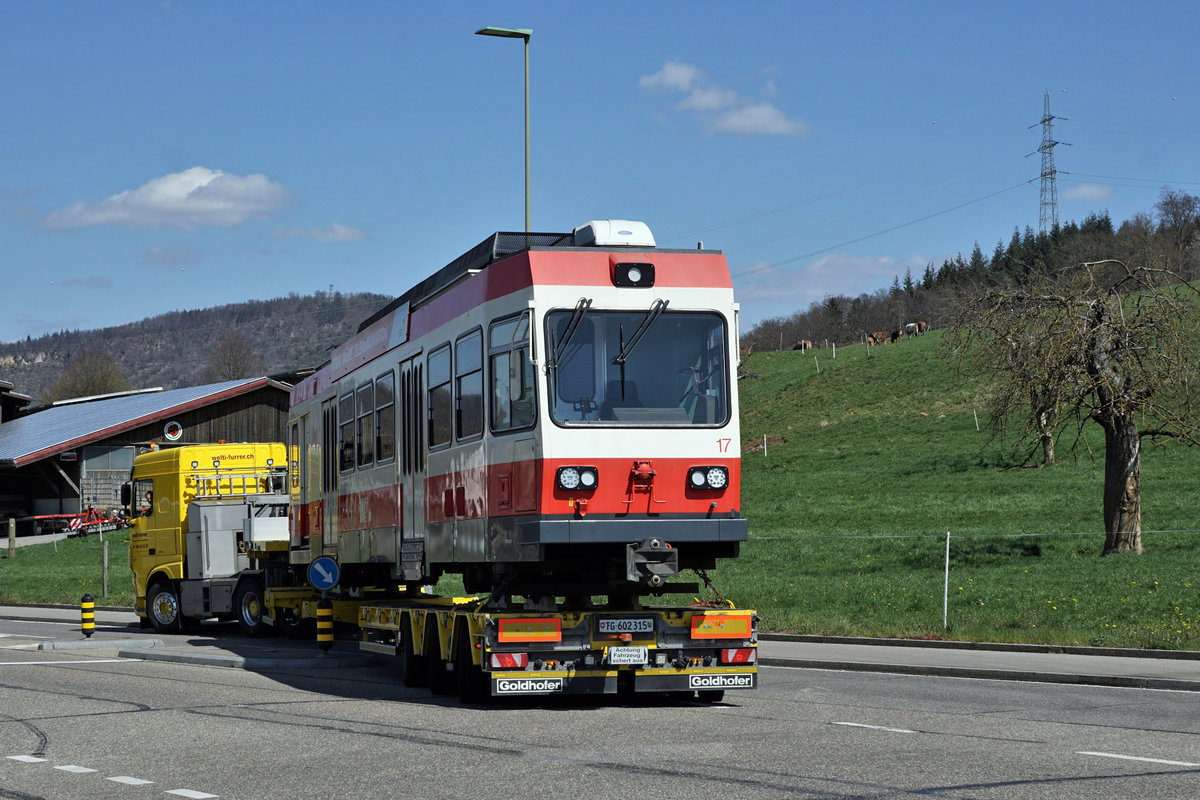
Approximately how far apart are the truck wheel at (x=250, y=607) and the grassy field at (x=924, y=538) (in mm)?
8524

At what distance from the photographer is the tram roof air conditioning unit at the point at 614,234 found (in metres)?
13.0

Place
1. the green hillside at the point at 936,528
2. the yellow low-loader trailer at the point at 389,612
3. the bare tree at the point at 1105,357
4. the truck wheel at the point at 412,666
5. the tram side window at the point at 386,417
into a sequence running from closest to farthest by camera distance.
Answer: the yellow low-loader trailer at the point at 389,612
the truck wheel at the point at 412,666
the tram side window at the point at 386,417
the green hillside at the point at 936,528
the bare tree at the point at 1105,357

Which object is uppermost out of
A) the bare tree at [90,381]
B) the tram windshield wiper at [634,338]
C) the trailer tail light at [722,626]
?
the bare tree at [90,381]

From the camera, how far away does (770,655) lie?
1864 cm

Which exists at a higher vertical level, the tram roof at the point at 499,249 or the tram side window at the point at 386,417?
the tram roof at the point at 499,249

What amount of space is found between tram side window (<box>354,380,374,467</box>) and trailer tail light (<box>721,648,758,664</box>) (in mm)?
5696

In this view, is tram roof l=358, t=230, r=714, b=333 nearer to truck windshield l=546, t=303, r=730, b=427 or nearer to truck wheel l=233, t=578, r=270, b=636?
A: truck windshield l=546, t=303, r=730, b=427

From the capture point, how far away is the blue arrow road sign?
1803cm

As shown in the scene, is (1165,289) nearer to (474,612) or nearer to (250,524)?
(250,524)

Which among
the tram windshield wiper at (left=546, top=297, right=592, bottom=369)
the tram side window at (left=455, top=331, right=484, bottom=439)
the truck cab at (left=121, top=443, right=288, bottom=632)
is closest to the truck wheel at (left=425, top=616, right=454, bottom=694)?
the tram side window at (left=455, top=331, right=484, bottom=439)

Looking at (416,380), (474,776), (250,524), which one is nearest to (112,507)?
(250,524)

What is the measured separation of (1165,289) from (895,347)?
63324 millimetres

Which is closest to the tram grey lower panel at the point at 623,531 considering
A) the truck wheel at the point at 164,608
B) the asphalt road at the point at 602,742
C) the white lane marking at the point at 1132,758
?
the asphalt road at the point at 602,742

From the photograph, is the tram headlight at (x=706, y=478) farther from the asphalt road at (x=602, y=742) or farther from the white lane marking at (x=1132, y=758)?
the white lane marking at (x=1132, y=758)
